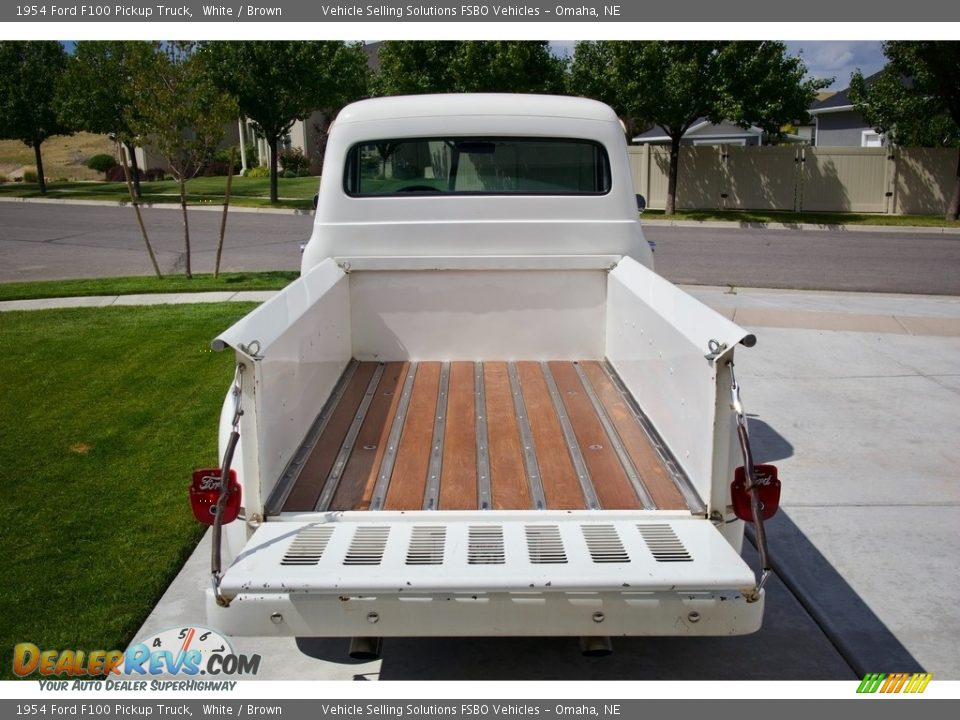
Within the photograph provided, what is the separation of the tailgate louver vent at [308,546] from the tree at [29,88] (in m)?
34.3

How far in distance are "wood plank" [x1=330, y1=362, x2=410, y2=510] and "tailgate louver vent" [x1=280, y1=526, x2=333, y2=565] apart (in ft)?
0.95

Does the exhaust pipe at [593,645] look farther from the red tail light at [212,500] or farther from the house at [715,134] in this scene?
the house at [715,134]

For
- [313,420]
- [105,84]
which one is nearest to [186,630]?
[313,420]

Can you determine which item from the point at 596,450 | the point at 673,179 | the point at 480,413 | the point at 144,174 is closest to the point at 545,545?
the point at 596,450

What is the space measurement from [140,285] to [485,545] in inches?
420

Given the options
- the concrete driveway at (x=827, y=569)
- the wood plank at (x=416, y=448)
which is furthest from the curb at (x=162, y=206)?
the wood plank at (x=416, y=448)

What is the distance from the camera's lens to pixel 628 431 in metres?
4.19

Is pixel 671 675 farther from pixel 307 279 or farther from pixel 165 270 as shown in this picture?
pixel 165 270

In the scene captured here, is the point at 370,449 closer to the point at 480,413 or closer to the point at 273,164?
the point at 480,413

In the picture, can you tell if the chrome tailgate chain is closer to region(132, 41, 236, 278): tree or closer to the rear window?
the rear window

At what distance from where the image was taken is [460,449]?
407cm

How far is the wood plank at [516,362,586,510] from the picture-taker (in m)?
3.53

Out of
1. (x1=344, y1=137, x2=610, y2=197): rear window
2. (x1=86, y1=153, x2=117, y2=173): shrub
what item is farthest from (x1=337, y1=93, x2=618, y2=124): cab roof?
(x1=86, y1=153, x2=117, y2=173): shrub

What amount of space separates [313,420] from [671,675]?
193 cm
